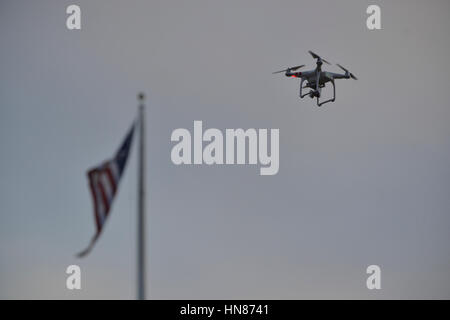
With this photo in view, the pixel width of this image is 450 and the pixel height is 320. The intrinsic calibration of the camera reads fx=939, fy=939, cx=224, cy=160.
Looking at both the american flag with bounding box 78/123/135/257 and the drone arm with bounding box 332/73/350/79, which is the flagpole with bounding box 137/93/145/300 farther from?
the drone arm with bounding box 332/73/350/79

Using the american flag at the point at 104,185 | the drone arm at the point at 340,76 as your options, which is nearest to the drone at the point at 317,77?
the drone arm at the point at 340,76

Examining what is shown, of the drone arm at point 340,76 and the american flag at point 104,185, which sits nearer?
the american flag at point 104,185

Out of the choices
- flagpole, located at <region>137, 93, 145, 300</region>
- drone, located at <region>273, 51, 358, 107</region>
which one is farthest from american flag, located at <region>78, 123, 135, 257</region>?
drone, located at <region>273, 51, 358, 107</region>

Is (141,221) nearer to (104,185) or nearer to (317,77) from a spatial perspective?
(104,185)

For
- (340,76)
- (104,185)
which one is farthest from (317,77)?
(104,185)

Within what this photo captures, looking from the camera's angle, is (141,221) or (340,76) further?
(340,76)

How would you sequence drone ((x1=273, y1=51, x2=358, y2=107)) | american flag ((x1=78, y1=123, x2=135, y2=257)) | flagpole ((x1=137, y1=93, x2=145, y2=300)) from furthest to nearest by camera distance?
1. drone ((x1=273, y1=51, x2=358, y2=107))
2. american flag ((x1=78, y1=123, x2=135, y2=257))
3. flagpole ((x1=137, y1=93, x2=145, y2=300))

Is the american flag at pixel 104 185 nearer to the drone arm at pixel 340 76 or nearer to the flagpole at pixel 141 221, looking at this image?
the flagpole at pixel 141 221

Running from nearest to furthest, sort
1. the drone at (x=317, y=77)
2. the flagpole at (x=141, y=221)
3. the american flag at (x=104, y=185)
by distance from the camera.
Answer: the flagpole at (x=141, y=221) < the american flag at (x=104, y=185) < the drone at (x=317, y=77)

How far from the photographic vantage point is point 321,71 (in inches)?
2274

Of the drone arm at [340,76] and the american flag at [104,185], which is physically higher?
the drone arm at [340,76]

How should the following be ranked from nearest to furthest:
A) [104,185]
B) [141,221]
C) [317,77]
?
[141,221]
[104,185]
[317,77]
